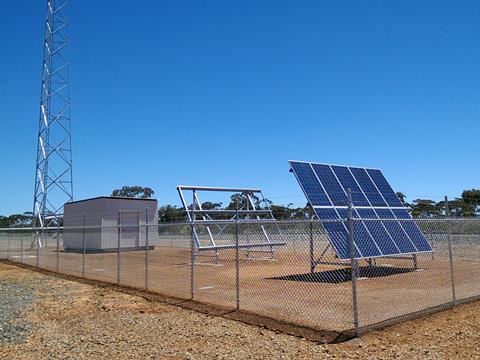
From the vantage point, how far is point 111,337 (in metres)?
7.45

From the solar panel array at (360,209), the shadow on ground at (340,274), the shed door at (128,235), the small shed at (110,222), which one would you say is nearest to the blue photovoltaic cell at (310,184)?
the solar panel array at (360,209)

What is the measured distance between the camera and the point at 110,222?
29.6m

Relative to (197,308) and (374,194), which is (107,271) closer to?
(197,308)

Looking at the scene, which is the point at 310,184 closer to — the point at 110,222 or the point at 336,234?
the point at 336,234

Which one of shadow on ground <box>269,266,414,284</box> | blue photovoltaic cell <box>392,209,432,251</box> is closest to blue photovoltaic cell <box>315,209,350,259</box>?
shadow on ground <box>269,266,414,284</box>

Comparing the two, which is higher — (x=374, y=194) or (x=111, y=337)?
(x=374, y=194)

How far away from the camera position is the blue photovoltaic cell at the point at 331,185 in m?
14.3

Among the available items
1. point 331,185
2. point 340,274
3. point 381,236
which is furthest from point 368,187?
point 340,274

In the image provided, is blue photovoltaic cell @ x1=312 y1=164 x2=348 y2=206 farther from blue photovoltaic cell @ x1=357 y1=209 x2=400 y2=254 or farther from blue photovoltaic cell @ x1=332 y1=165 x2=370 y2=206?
blue photovoltaic cell @ x1=357 y1=209 x2=400 y2=254

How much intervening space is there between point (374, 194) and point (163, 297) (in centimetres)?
858

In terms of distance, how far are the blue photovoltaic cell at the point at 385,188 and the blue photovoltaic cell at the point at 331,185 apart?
7.71ft

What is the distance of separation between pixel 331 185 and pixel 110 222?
18.8m

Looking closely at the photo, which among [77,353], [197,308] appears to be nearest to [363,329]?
[197,308]

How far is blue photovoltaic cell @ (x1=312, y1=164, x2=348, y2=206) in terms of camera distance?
1434cm
